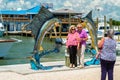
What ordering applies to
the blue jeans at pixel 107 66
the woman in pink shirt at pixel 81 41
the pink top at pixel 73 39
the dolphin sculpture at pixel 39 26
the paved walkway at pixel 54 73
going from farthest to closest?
1. the woman in pink shirt at pixel 81 41
2. the pink top at pixel 73 39
3. the dolphin sculpture at pixel 39 26
4. the paved walkway at pixel 54 73
5. the blue jeans at pixel 107 66

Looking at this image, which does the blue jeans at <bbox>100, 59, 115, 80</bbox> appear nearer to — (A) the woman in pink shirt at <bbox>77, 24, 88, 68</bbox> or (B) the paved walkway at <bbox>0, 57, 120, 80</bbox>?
(B) the paved walkway at <bbox>0, 57, 120, 80</bbox>

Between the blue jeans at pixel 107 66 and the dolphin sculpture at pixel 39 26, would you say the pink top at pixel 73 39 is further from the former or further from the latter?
the blue jeans at pixel 107 66

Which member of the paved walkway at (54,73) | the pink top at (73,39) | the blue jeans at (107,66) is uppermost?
the pink top at (73,39)

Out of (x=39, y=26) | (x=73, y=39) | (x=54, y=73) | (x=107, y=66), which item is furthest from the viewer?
(x=73, y=39)

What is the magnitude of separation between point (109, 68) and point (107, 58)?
30cm

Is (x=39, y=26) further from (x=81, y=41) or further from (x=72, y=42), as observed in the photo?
(x=81, y=41)

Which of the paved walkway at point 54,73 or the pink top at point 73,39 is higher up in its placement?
the pink top at point 73,39

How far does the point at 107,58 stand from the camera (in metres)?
10.9

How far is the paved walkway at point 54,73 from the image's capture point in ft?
45.0

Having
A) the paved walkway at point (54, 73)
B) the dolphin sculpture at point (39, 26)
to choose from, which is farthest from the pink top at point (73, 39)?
the paved walkway at point (54, 73)

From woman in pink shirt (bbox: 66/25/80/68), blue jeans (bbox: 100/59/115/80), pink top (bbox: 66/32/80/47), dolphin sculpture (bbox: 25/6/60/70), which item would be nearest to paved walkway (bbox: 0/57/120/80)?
dolphin sculpture (bbox: 25/6/60/70)

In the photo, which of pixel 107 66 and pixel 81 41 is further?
pixel 81 41

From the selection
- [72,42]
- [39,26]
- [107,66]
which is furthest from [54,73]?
[107,66]

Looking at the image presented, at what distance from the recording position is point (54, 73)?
1477 cm
